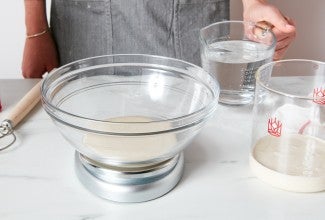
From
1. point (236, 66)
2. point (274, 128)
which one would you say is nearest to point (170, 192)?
point (274, 128)

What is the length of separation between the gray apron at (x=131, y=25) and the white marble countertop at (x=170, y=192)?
455mm

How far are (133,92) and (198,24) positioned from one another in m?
0.44

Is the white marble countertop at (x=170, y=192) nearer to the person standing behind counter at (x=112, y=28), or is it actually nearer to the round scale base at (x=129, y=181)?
the round scale base at (x=129, y=181)

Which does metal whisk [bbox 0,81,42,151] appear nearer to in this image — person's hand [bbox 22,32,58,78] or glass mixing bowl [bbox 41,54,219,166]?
glass mixing bowl [bbox 41,54,219,166]

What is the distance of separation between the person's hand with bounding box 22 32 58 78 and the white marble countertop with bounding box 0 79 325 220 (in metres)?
0.42

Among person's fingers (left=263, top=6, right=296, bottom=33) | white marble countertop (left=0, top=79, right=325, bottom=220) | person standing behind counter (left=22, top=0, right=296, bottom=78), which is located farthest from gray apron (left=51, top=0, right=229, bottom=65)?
white marble countertop (left=0, top=79, right=325, bottom=220)

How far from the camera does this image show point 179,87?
65 centimetres

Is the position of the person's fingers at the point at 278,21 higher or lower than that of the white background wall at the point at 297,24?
higher

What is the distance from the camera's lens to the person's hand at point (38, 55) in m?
1.01

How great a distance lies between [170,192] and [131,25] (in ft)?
1.96

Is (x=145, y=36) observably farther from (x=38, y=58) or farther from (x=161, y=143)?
(x=161, y=143)

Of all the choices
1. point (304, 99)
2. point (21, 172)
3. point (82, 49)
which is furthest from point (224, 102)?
point (82, 49)

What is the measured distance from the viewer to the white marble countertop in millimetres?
485

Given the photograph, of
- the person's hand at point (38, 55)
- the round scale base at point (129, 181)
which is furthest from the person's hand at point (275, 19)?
the person's hand at point (38, 55)
